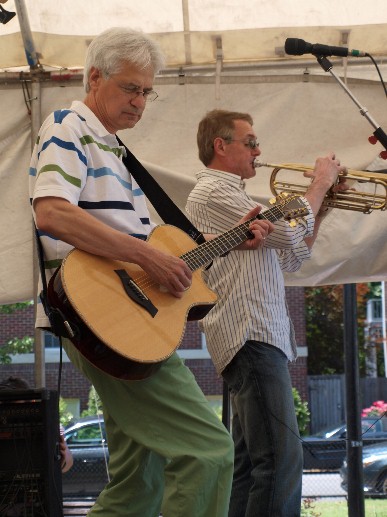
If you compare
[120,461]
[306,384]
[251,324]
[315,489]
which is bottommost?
[306,384]

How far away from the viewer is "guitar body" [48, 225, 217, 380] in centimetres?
232

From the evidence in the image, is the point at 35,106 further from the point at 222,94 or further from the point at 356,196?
the point at 356,196

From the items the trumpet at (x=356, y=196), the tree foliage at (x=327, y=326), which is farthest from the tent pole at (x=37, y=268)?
the tree foliage at (x=327, y=326)

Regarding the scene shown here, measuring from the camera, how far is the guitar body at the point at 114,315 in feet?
7.62

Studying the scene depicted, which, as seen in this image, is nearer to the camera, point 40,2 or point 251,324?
point 251,324

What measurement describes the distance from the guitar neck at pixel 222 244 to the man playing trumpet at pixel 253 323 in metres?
0.06

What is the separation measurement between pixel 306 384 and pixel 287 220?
21.5 m

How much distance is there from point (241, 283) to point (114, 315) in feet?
3.34

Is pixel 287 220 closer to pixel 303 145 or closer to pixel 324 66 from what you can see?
pixel 324 66

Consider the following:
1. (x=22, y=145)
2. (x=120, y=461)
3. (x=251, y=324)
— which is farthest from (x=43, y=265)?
(x=22, y=145)

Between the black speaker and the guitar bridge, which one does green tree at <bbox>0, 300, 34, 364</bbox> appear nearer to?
the black speaker

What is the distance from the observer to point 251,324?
3219 millimetres

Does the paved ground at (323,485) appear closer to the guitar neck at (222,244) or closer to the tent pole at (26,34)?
the tent pole at (26,34)

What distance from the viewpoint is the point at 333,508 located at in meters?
8.26
